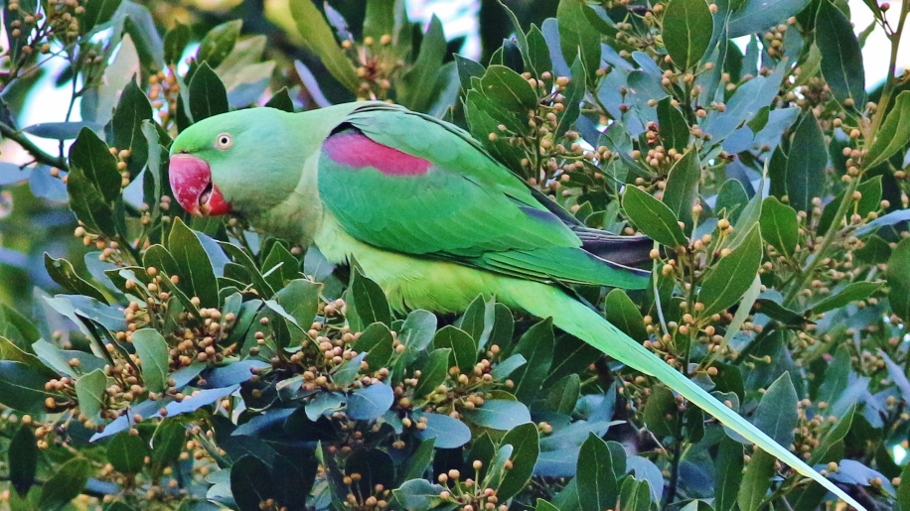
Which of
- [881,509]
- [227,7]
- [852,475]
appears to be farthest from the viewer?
[227,7]

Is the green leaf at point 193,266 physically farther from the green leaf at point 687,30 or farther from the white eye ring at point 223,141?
the green leaf at point 687,30

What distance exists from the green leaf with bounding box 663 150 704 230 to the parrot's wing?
0.81m

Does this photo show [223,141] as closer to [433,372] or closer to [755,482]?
[433,372]

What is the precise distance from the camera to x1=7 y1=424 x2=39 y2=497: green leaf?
8.94 feet

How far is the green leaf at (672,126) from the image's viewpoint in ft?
8.17

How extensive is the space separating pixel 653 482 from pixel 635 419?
13.4 inches

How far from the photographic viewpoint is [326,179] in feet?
11.0

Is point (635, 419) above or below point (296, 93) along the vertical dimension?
below

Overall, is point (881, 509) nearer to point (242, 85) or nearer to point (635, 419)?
point (635, 419)

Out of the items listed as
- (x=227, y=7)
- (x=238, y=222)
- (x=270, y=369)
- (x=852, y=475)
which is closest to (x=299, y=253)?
(x=238, y=222)

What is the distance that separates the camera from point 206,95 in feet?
10.0

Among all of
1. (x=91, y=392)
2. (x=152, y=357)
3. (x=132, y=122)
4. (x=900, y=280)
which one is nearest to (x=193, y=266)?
(x=152, y=357)

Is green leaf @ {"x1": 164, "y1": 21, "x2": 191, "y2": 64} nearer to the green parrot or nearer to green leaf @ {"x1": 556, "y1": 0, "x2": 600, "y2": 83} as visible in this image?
the green parrot

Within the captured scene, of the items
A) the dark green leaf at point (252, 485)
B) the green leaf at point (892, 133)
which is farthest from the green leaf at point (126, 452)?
the green leaf at point (892, 133)
